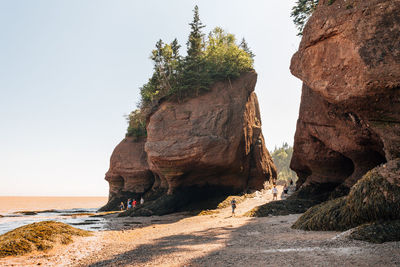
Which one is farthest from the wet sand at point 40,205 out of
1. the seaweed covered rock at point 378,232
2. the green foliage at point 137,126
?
the seaweed covered rock at point 378,232

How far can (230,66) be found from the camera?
31.8 m

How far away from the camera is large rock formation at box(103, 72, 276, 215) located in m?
26.2

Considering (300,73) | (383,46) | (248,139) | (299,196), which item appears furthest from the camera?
(248,139)

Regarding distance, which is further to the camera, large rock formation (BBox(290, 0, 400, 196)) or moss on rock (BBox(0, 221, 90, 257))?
large rock formation (BBox(290, 0, 400, 196))

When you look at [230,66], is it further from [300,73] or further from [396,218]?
[396,218]

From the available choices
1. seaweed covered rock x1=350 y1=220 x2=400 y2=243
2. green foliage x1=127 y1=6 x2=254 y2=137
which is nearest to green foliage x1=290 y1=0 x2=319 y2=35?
green foliage x1=127 y1=6 x2=254 y2=137

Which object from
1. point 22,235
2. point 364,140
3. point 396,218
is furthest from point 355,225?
point 22,235

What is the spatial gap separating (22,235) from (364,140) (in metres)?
18.9

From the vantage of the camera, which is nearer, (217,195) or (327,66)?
(327,66)

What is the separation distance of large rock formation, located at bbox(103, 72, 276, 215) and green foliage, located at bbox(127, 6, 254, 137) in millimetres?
1124

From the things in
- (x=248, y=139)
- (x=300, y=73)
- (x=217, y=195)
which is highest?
(x=300, y=73)

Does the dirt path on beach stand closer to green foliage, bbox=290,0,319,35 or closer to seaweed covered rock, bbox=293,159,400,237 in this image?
seaweed covered rock, bbox=293,159,400,237

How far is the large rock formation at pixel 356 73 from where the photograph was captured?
34.8 feet

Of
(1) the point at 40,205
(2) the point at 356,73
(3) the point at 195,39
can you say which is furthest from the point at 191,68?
(1) the point at 40,205
